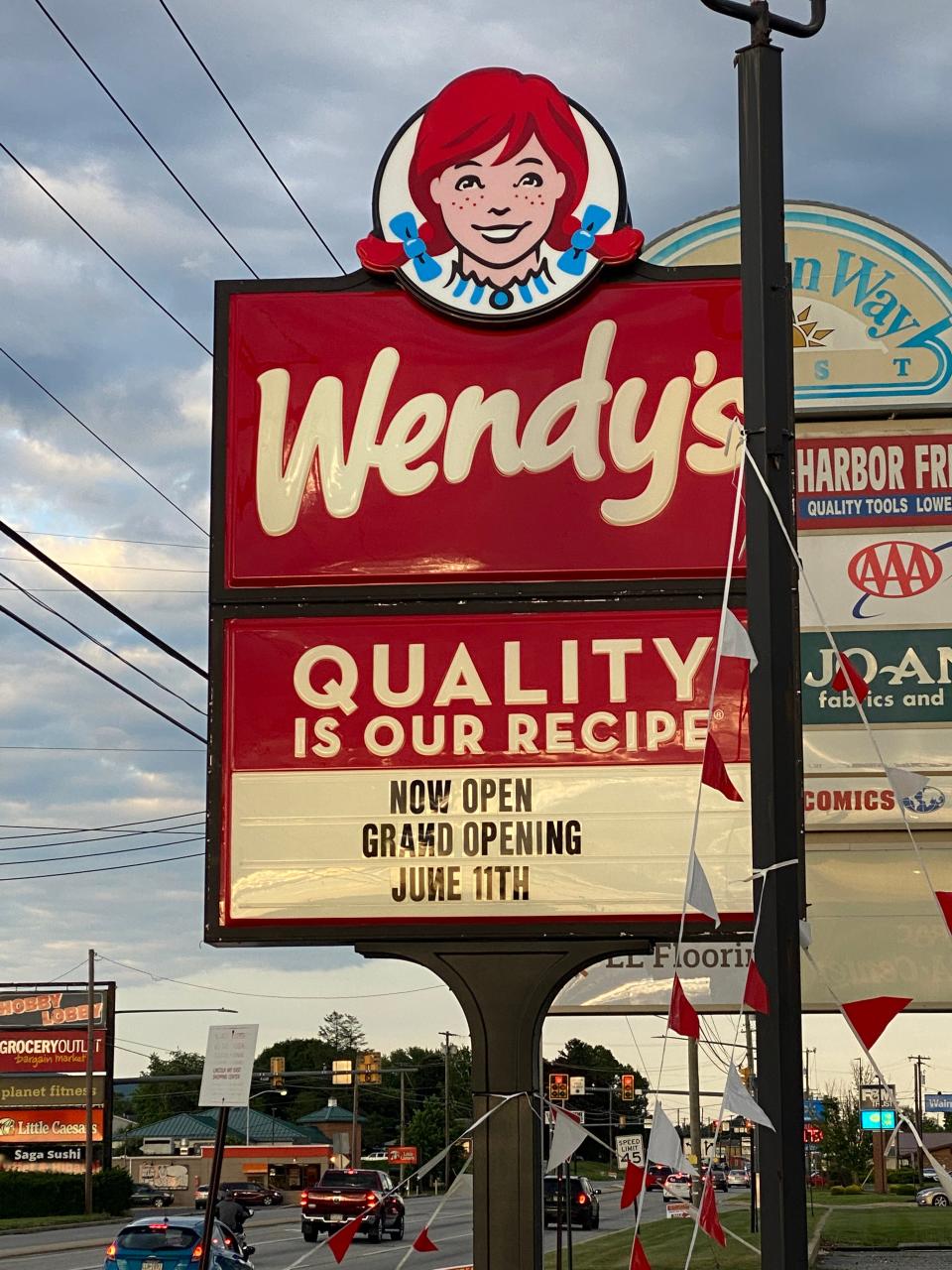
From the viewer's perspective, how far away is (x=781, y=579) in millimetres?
5480

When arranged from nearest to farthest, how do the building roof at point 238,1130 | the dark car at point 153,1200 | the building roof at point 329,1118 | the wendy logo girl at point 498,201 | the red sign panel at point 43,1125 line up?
1. the wendy logo girl at point 498,201
2. the dark car at point 153,1200
3. the red sign panel at point 43,1125
4. the building roof at point 238,1130
5. the building roof at point 329,1118

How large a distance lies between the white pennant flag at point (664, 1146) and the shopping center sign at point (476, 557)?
2116 mm

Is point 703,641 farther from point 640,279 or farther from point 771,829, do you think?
point 771,829

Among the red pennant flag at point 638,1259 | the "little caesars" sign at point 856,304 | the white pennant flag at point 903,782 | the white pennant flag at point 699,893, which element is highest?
the "little caesars" sign at point 856,304

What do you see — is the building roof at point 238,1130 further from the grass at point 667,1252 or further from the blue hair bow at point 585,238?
the blue hair bow at point 585,238

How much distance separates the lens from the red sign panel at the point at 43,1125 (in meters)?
70.6

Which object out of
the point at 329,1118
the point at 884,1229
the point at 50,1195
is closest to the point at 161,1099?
the point at 329,1118

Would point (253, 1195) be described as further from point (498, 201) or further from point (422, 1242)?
point (498, 201)

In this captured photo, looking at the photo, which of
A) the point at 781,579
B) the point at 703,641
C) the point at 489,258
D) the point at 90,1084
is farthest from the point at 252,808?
the point at 90,1084

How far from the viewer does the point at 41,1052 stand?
70000 mm

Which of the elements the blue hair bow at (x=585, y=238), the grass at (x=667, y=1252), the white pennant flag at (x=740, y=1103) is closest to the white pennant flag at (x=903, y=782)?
the white pennant flag at (x=740, y=1103)

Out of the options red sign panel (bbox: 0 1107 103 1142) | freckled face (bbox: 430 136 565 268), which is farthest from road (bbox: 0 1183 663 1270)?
red sign panel (bbox: 0 1107 103 1142)

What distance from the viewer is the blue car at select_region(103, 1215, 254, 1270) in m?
22.7

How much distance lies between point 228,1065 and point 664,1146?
26.3 feet
